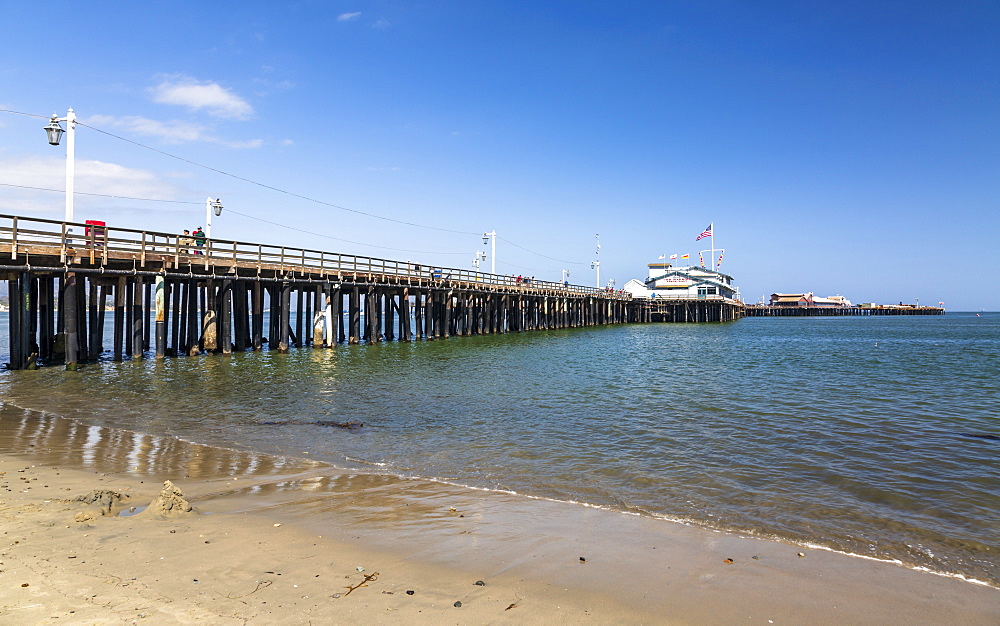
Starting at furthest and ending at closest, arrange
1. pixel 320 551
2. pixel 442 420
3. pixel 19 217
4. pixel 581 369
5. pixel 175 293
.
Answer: pixel 175 293 → pixel 581 369 → pixel 19 217 → pixel 442 420 → pixel 320 551

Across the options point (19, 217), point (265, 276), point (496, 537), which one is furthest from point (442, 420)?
point (265, 276)

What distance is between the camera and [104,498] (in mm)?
6355

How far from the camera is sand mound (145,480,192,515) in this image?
6.14 meters

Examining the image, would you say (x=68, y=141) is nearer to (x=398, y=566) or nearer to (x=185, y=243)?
(x=185, y=243)

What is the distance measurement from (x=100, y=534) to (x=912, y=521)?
28.9 feet

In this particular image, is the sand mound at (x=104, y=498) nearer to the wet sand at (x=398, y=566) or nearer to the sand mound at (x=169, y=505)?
the wet sand at (x=398, y=566)

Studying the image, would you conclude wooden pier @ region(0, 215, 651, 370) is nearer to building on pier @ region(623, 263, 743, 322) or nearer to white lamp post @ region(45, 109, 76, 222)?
white lamp post @ region(45, 109, 76, 222)

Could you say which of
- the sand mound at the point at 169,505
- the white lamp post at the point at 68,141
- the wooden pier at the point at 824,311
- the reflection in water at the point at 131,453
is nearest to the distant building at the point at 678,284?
the wooden pier at the point at 824,311

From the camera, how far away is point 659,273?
11200cm

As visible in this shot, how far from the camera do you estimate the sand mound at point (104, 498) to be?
620cm

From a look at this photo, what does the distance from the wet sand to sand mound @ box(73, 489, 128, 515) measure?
36 millimetres

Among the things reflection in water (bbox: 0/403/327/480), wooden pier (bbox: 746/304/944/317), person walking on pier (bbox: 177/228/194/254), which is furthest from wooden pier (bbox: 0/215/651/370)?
wooden pier (bbox: 746/304/944/317)

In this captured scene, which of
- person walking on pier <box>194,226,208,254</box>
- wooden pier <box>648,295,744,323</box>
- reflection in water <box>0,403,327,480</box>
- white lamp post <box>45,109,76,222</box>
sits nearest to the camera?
reflection in water <box>0,403,327,480</box>

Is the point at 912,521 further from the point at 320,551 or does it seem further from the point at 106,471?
the point at 106,471
